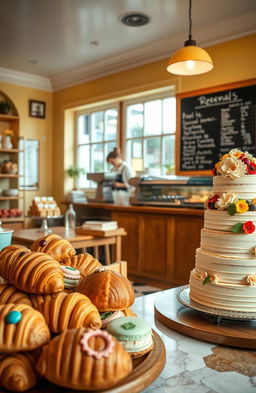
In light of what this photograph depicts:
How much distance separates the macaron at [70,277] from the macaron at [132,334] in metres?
0.18

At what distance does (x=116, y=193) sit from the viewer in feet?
17.9

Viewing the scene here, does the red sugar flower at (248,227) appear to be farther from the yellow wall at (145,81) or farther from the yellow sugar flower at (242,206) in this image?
the yellow wall at (145,81)

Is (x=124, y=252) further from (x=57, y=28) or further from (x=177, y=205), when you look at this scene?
(x=57, y=28)

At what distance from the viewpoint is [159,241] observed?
14.8 ft

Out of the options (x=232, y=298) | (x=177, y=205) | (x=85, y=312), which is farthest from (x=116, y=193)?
(x=85, y=312)

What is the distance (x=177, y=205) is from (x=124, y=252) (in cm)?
100

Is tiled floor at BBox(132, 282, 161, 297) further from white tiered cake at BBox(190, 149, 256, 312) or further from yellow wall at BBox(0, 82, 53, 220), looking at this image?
yellow wall at BBox(0, 82, 53, 220)

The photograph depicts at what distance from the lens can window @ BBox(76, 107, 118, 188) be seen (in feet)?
21.0

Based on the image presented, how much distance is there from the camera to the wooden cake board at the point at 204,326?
103 centimetres

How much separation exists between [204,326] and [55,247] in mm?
483

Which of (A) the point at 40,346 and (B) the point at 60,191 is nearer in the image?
(A) the point at 40,346

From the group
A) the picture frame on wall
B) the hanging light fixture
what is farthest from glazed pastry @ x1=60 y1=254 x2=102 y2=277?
the picture frame on wall

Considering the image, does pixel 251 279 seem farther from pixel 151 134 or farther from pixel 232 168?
pixel 151 134

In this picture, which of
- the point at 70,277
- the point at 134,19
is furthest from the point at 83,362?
the point at 134,19
